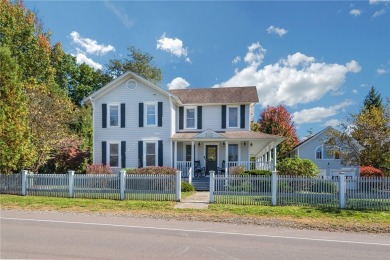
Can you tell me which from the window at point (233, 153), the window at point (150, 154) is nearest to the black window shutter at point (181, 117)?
the window at point (150, 154)

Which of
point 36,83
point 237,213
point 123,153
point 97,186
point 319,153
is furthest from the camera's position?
point 319,153

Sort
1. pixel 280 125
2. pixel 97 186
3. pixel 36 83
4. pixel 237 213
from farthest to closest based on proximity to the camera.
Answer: pixel 280 125 → pixel 36 83 → pixel 97 186 → pixel 237 213

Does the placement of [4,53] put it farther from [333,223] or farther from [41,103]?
[333,223]

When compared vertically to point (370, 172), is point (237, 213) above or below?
below

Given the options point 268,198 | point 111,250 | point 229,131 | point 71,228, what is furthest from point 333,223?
point 229,131

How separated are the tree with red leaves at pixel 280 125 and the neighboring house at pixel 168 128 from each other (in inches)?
777

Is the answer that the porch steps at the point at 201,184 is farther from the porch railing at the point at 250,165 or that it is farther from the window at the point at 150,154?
the window at the point at 150,154

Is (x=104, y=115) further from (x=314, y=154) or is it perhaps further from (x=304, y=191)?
(x=314, y=154)

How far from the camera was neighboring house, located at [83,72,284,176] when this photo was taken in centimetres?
2383

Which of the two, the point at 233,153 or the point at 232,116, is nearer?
the point at 233,153

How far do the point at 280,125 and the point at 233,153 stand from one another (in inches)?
845

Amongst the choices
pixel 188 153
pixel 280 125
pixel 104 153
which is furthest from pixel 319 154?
pixel 104 153

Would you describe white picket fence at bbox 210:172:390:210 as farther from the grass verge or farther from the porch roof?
the porch roof

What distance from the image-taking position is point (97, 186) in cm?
1659
